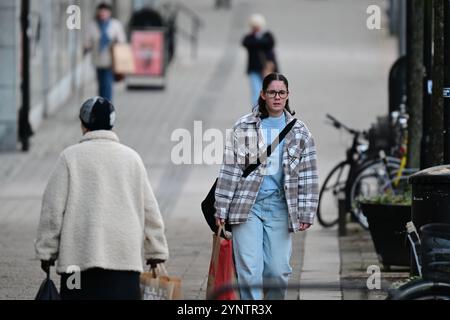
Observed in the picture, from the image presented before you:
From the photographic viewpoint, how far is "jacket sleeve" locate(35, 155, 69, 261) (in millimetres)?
7633

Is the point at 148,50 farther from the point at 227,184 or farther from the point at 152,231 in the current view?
the point at 152,231

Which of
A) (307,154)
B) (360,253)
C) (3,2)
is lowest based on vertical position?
(360,253)

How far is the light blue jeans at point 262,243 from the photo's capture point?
8695 mm

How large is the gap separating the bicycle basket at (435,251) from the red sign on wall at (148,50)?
1865 cm

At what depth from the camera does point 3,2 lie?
20.1 metres

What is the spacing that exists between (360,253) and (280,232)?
4381mm

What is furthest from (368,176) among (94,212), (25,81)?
(25,81)

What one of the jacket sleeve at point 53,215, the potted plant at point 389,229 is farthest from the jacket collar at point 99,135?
the potted plant at point 389,229

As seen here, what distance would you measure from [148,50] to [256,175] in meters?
18.2

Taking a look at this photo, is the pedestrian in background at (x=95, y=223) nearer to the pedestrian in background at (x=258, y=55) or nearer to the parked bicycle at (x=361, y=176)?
the parked bicycle at (x=361, y=176)

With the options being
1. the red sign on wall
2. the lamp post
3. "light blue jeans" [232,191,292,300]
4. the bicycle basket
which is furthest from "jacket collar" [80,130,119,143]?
the red sign on wall
